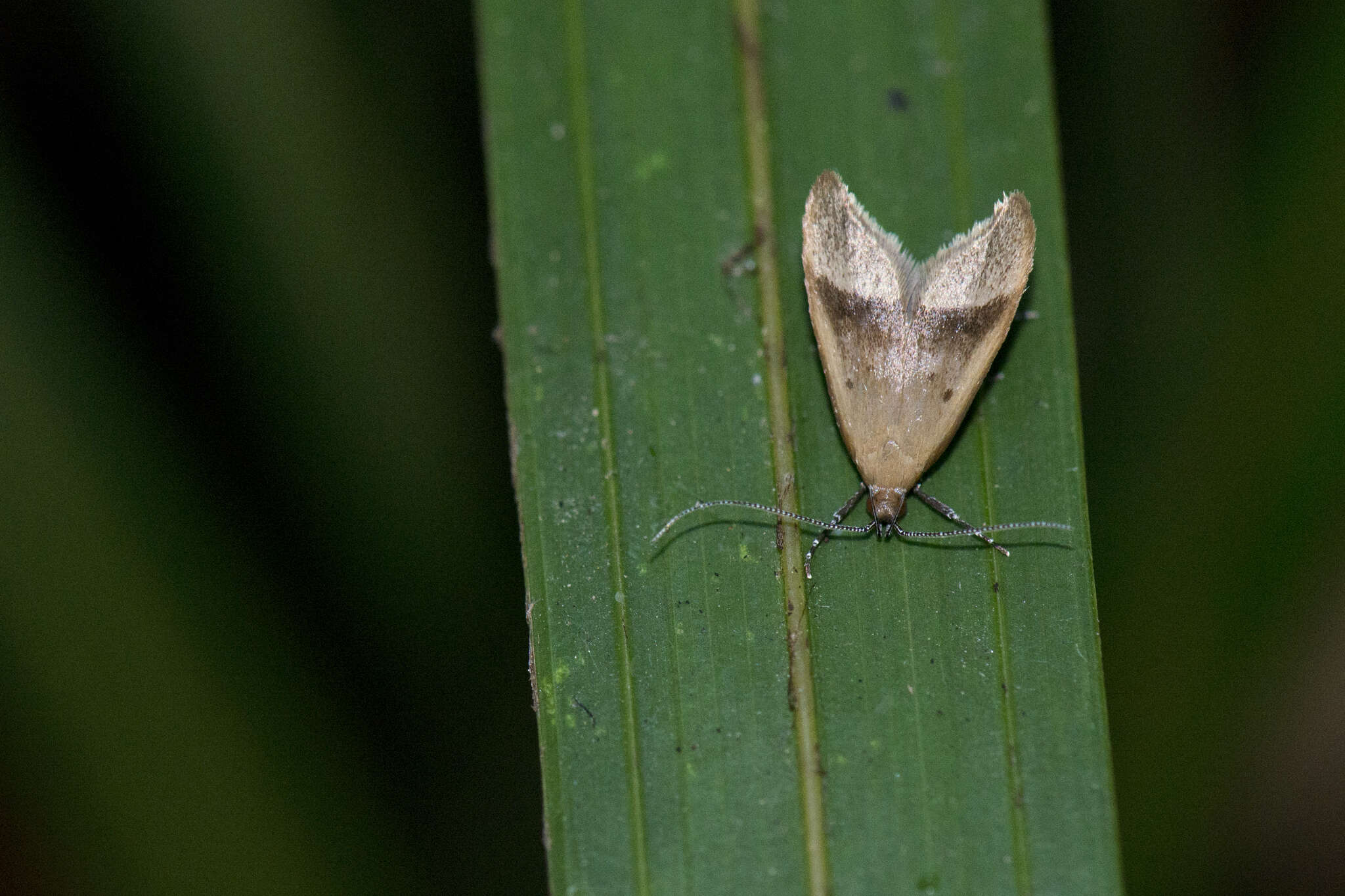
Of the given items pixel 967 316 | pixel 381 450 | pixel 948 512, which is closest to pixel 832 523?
pixel 948 512

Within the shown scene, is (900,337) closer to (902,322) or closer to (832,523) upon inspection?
(902,322)

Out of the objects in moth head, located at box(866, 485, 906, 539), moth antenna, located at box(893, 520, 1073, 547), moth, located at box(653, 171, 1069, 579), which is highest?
moth, located at box(653, 171, 1069, 579)

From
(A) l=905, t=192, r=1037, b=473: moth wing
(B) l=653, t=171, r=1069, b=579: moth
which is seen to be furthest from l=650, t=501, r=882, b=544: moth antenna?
(A) l=905, t=192, r=1037, b=473: moth wing

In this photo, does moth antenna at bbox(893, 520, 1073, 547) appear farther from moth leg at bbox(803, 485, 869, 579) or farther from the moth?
moth leg at bbox(803, 485, 869, 579)

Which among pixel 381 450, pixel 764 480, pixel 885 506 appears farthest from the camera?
pixel 381 450

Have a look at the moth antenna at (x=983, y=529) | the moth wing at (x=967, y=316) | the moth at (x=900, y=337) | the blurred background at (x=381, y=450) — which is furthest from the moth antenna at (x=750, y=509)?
the blurred background at (x=381, y=450)
